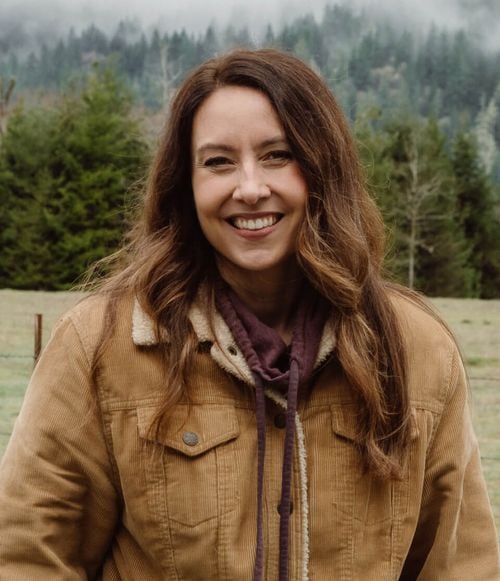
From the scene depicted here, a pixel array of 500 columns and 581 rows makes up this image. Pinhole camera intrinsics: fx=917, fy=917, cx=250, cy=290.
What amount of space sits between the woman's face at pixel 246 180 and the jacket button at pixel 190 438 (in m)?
0.33

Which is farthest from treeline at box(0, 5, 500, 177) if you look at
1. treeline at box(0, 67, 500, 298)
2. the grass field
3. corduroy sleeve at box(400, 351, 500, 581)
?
corduroy sleeve at box(400, 351, 500, 581)

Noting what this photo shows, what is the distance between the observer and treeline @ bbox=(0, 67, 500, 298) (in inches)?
952

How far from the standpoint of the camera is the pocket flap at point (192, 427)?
1688 mm

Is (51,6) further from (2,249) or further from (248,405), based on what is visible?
(248,405)

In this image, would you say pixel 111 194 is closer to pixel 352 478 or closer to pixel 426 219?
pixel 426 219

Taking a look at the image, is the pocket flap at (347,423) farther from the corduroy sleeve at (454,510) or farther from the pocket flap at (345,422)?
the corduroy sleeve at (454,510)

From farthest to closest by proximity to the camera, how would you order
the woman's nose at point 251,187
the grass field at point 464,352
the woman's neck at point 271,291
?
1. the grass field at point 464,352
2. the woman's neck at point 271,291
3. the woman's nose at point 251,187

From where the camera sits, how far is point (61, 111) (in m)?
26.1

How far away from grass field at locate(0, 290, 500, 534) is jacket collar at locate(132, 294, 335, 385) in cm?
24

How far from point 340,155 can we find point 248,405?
1.68 feet

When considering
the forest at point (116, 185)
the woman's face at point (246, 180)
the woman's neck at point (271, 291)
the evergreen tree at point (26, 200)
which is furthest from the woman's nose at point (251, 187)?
the evergreen tree at point (26, 200)

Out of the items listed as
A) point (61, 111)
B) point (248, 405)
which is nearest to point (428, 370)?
point (248, 405)

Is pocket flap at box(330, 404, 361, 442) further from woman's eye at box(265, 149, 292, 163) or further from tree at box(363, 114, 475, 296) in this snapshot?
tree at box(363, 114, 475, 296)

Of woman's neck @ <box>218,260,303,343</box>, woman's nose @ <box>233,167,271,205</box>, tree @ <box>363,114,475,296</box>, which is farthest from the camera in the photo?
tree @ <box>363,114,475,296</box>
